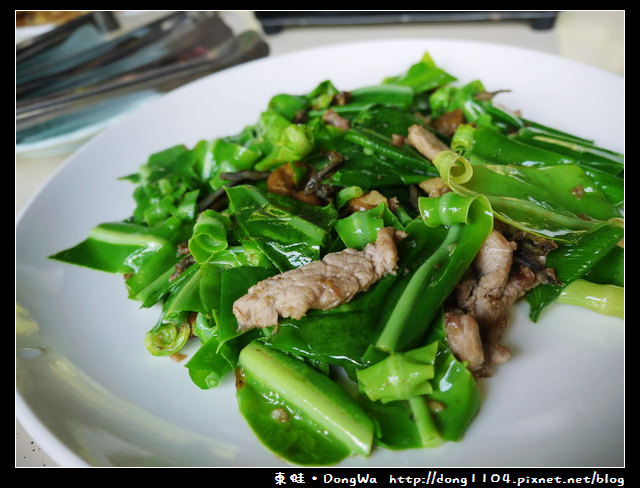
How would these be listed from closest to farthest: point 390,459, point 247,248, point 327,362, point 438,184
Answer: point 390,459
point 327,362
point 247,248
point 438,184

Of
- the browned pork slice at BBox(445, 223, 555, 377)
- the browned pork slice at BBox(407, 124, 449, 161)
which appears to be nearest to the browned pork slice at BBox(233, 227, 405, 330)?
the browned pork slice at BBox(445, 223, 555, 377)

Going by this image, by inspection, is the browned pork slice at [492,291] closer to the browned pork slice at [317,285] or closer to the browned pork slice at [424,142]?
the browned pork slice at [317,285]

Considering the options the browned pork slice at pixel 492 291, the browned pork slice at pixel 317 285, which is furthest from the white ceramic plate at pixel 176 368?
the browned pork slice at pixel 317 285

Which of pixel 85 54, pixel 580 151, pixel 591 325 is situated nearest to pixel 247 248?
pixel 591 325

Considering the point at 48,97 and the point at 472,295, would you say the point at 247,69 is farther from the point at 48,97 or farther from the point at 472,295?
the point at 472,295

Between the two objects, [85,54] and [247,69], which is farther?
[85,54]

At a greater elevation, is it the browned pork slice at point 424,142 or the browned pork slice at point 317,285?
A: the browned pork slice at point 424,142

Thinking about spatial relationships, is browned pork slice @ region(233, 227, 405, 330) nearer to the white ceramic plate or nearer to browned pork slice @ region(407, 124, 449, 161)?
the white ceramic plate
